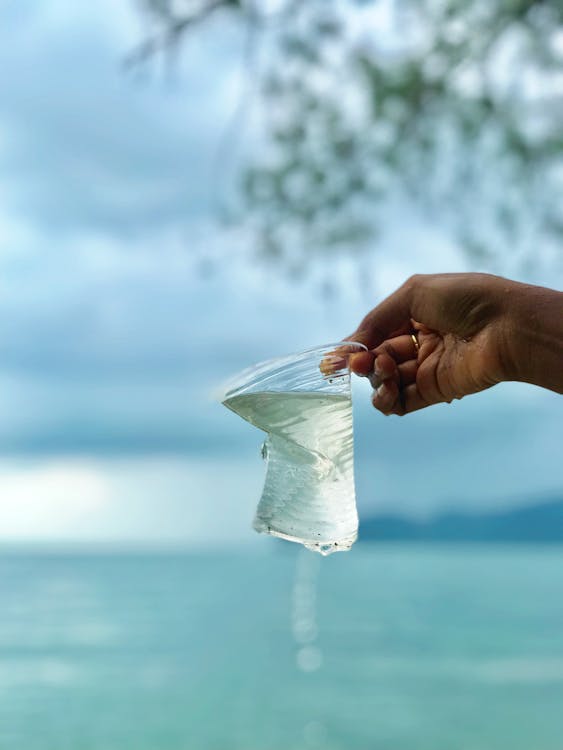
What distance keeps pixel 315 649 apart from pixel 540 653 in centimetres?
148

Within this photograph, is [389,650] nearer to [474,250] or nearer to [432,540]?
[474,250]

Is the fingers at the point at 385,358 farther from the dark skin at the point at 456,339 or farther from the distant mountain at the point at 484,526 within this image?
the distant mountain at the point at 484,526

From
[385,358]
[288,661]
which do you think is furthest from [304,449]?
[288,661]

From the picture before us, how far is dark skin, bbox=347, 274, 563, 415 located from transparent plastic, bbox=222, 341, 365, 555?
4.6 inches

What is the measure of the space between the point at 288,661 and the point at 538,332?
5700mm

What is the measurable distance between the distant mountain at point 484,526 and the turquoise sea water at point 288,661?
1.55ft

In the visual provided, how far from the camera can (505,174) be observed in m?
2.98

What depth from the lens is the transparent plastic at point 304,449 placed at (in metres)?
1.05

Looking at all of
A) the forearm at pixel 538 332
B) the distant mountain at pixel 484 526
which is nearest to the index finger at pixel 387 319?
the forearm at pixel 538 332

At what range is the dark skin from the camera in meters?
1.14

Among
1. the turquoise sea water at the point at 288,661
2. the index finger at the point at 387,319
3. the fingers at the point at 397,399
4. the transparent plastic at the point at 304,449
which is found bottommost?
the turquoise sea water at the point at 288,661

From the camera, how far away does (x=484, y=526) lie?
35.9ft

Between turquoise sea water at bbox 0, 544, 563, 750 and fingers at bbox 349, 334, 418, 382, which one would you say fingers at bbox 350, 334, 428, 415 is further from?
turquoise sea water at bbox 0, 544, 563, 750

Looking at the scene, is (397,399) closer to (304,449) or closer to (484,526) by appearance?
(304,449)
